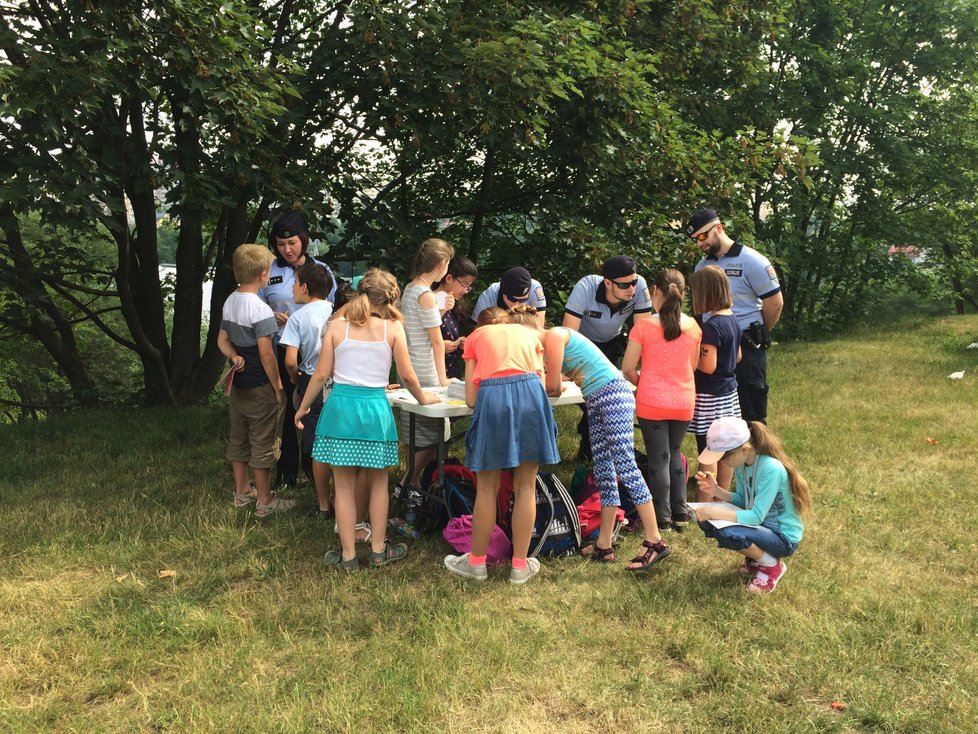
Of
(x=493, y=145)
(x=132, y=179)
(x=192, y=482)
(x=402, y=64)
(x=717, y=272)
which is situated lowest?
(x=192, y=482)

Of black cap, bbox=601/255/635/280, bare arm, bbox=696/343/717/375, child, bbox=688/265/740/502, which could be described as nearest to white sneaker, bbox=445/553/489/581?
child, bbox=688/265/740/502

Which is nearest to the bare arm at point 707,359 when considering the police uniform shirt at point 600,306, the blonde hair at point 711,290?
the blonde hair at point 711,290

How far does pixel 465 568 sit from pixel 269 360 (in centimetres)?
188

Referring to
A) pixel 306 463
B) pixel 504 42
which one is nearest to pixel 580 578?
pixel 306 463

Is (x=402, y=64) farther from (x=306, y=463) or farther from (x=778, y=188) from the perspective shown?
(x=778, y=188)

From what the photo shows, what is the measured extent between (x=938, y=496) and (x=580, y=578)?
3.06 metres

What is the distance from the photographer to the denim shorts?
391 centimetres

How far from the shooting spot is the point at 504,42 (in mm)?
6547

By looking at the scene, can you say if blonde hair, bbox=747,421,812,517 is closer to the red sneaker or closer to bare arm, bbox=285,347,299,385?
the red sneaker


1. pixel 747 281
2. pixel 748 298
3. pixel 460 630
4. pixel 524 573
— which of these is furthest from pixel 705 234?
pixel 460 630

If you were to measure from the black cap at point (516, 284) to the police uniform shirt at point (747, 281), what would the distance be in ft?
5.36

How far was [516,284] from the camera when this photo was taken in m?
4.18

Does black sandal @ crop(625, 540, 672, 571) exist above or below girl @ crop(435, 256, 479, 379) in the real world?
below

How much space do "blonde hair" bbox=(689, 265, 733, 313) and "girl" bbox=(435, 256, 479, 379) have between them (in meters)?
1.50
